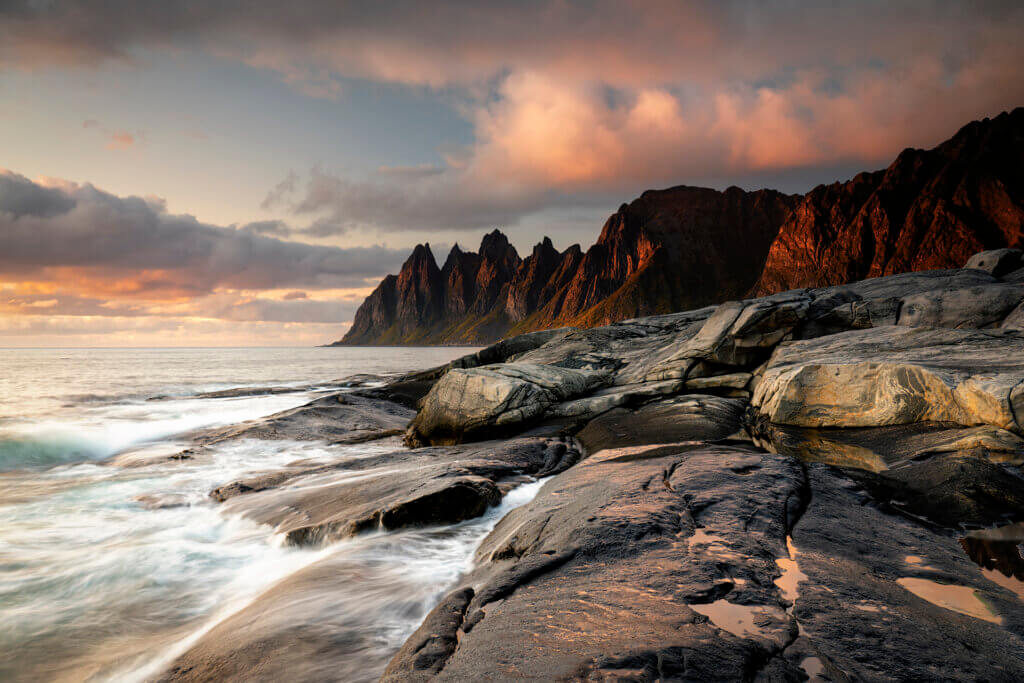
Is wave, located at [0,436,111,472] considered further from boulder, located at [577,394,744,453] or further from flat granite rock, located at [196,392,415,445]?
boulder, located at [577,394,744,453]

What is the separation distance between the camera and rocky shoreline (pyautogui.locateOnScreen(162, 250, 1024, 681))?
107 inches

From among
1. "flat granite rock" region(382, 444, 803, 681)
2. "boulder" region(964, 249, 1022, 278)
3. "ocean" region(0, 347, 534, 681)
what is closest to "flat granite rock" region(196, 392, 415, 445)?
"ocean" region(0, 347, 534, 681)

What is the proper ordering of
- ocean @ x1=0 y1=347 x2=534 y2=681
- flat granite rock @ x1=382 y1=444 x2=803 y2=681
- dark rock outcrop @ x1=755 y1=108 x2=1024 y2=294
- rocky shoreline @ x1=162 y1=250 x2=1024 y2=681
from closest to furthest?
1. flat granite rock @ x1=382 y1=444 x2=803 y2=681
2. rocky shoreline @ x1=162 y1=250 x2=1024 y2=681
3. ocean @ x1=0 y1=347 x2=534 y2=681
4. dark rock outcrop @ x1=755 y1=108 x2=1024 y2=294

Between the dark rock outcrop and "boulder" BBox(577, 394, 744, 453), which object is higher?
the dark rock outcrop

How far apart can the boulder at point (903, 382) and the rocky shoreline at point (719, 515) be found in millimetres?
36

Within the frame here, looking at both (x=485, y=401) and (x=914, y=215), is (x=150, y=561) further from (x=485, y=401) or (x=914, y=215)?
(x=914, y=215)

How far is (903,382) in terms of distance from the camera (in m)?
7.61

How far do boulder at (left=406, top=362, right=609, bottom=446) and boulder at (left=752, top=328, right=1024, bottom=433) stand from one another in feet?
16.6

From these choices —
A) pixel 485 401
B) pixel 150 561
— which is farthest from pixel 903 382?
pixel 150 561

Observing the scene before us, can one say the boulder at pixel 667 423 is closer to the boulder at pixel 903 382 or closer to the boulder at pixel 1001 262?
the boulder at pixel 903 382

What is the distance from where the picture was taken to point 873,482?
5605 mm

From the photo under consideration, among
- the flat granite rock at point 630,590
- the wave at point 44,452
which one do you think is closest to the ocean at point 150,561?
the wave at point 44,452

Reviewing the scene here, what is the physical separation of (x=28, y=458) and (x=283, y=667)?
16.4 m

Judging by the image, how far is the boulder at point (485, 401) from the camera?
11773 mm
